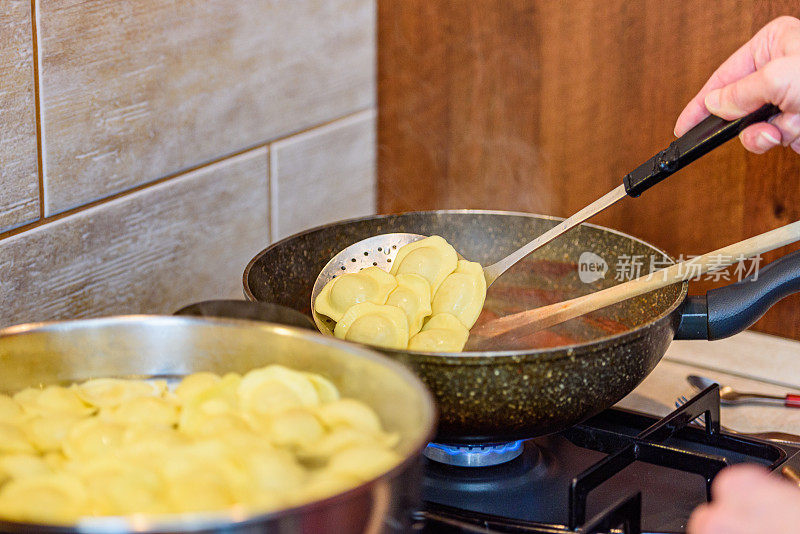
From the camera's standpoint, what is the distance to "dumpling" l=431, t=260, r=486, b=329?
2.55 feet

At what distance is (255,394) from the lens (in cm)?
52

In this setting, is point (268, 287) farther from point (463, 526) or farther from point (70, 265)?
point (463, 526)

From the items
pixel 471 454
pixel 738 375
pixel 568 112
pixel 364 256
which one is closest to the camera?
pixel 471 454

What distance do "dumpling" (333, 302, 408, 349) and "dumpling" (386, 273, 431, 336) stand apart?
0.02m

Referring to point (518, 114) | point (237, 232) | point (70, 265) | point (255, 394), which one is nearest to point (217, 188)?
point (237, 232)

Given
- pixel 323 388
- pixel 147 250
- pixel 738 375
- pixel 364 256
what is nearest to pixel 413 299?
pixel 364 256

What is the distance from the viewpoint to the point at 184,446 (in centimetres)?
46

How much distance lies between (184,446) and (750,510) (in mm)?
310

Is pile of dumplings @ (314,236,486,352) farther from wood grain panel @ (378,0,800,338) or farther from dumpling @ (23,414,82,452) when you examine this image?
wood grain panel @ (378,0,800,338)

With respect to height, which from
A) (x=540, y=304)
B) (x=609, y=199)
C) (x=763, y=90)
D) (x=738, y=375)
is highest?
(x=763, y=90)

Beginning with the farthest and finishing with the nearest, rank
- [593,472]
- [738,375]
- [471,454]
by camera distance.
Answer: [738,375] < [471,454] < [593,472]

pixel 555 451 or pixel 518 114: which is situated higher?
pixel 518 114

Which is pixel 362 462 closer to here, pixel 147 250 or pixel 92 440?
pixel 92 440

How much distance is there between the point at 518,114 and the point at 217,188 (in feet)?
1.36
